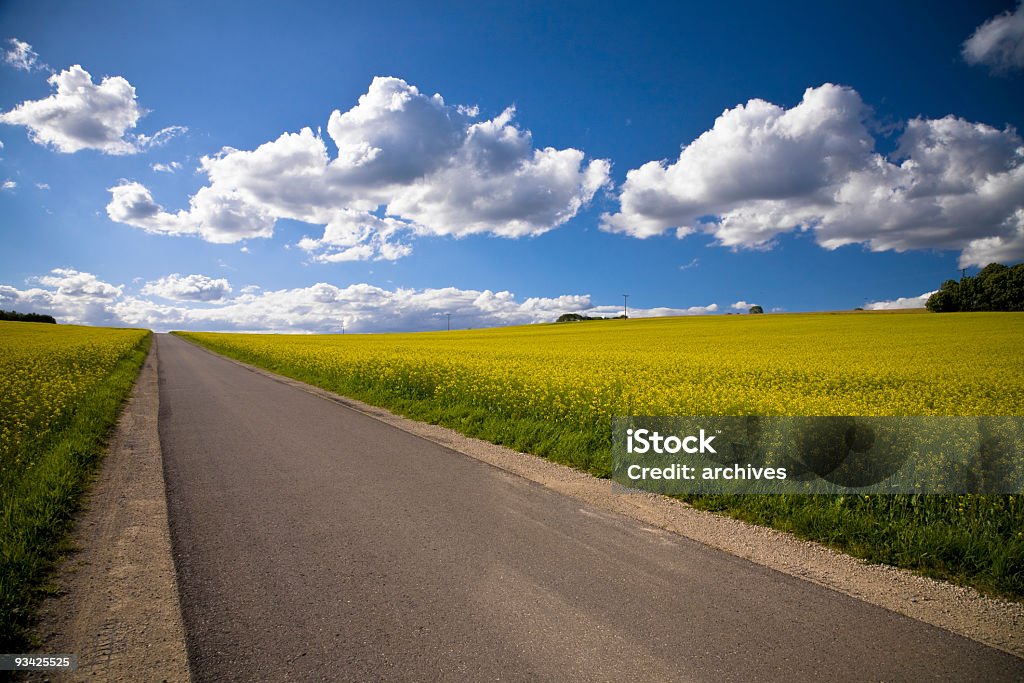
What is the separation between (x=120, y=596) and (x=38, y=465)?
4.41m

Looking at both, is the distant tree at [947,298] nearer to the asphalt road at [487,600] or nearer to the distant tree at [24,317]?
the asphalt road at [487,600]

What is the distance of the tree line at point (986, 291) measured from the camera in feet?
243

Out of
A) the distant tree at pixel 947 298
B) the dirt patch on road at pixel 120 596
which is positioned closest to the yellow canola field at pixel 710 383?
the dirt patch on road at pixel 120 596

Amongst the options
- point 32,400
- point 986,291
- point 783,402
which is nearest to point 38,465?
point 32,400

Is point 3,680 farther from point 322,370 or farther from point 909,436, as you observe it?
point 322,370

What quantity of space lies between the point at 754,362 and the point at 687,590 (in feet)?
54.1

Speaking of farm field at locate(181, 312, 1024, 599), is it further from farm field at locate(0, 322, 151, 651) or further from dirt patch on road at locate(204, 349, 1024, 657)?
farm field at locate(0, 322, 151, 651)

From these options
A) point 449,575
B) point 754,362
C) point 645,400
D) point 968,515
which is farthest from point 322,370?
point 968,515

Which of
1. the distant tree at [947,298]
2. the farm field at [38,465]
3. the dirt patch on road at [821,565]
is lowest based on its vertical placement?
the dirt patch on road at [821,565]

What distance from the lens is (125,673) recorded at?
309 centimetres
